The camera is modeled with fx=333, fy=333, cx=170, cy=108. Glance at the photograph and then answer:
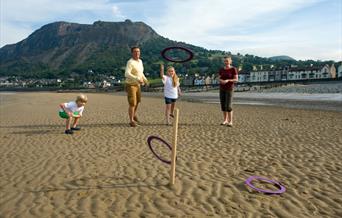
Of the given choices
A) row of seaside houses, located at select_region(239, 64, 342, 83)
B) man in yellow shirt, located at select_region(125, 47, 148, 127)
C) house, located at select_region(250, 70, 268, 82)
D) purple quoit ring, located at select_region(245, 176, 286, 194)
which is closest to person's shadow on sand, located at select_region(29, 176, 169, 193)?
purple quoit ring, located at select_region(245, 176, 286, 194)

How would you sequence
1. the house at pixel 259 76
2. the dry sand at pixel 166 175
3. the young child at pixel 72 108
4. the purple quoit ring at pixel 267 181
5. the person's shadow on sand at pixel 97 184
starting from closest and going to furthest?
the dry sand at pixel 166 175, the purple quoit ring at pixel 267 181, the person's shadow on sand at pixel 97 184, the young child at pixel 72 108, the house at pixel 259 76

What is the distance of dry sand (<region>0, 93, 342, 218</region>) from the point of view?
4.20 meters

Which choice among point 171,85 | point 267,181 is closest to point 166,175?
point 267,181

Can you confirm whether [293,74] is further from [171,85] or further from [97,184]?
[97,184]

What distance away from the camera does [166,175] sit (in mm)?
5445

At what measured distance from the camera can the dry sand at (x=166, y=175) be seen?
4.20 meters

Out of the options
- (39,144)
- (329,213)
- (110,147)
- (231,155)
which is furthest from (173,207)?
(39,144)

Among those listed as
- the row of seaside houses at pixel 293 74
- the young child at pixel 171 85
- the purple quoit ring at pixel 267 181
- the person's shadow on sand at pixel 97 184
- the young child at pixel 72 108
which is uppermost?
the row of seaside houses at pixel 293 74

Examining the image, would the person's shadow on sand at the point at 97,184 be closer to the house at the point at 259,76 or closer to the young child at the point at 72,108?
the young child at the point at 72,108

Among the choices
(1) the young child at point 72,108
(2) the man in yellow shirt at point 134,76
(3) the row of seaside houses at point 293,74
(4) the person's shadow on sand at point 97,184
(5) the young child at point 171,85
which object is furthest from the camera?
(3) the row of seaside houses at point 293,74

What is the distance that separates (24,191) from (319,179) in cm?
451

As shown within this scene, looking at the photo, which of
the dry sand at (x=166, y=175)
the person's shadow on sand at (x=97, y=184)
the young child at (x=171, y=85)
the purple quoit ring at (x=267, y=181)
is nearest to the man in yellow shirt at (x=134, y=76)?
the young child at (x=171, y=85)

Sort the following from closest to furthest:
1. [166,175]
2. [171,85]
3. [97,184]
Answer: [97,184], [166,175], [171,85]

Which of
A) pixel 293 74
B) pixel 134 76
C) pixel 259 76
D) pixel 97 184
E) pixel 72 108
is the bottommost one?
pixel 97 184
